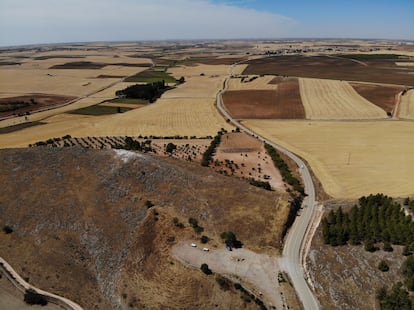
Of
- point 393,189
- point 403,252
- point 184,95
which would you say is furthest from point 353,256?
point 184,95

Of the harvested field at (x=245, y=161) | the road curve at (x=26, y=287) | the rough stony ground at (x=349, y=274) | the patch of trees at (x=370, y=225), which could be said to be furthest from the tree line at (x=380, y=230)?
the road curve at (x=26, y=287)

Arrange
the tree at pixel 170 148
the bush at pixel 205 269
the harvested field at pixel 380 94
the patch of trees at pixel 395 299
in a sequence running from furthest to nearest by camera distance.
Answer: the harvested field at pixel 380 94 → the tree at pixel 170 148 → the bush at pixel 205 269 → the patch of trees at pixel 395 299

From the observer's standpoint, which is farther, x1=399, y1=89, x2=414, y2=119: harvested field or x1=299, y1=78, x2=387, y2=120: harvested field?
x1=299, y1=78, x2=387, y2=120: harvested field

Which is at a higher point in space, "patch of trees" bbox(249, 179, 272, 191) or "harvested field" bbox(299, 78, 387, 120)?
"harvested field" bbox(299, 78, 387, 120)

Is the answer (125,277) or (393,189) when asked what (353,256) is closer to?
(393,189)

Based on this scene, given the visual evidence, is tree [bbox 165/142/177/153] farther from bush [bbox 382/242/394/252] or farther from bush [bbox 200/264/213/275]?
bush [bbox 382/242/394/252]

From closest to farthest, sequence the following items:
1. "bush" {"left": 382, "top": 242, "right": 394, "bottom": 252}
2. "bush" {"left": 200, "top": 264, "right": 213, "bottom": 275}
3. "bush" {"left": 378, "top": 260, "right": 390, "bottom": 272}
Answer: "bush" {"left": 200, "top": 264, "right": 213, "bottom": 275} < "bush" {"left": 378, "top": 260, "right": 390, "bottom": 272} < "bush" {"left": 382, "top": 242, "right": 394, "bottom": 252}

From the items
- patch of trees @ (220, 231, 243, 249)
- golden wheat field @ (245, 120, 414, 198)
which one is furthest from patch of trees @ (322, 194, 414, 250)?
patch of trees @ (220, 231, 243, 249)

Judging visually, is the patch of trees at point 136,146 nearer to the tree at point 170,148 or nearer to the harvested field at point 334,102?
the tree at point 170,148
